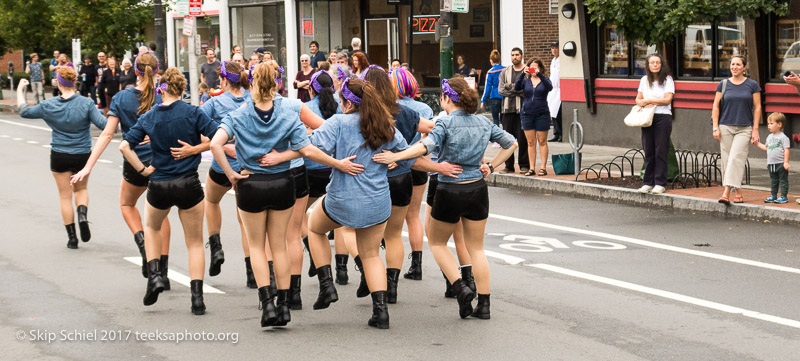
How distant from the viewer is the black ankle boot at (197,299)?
792 centimetres

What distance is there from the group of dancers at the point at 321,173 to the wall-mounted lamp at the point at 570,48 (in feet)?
42.0

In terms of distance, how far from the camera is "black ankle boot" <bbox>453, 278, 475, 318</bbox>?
7.54 metres

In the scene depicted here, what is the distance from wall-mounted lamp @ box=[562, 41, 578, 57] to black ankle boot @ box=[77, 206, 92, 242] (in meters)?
12.3

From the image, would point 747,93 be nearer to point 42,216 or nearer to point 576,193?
point 576,193

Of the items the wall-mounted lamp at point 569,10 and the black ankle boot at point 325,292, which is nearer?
the black ankle boot at point 325,292

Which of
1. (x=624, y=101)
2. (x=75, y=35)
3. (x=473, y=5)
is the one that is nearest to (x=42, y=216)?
(x=624, y=101)

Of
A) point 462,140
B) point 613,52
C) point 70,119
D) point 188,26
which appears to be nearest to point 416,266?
point 462,140

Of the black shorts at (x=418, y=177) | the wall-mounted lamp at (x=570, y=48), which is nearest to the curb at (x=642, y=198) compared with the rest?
the black shorts at (x=418, y=177)

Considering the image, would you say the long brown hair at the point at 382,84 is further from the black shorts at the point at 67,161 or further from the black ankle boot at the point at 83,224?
the black ankle boot at the point at 83,224

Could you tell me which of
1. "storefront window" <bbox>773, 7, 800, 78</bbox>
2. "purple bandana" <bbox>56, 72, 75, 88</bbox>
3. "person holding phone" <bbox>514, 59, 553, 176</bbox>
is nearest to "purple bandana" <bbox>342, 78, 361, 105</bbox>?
"purple bandana" <bbox>56, 72, 75, 88</bbox>

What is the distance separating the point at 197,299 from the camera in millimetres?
7930

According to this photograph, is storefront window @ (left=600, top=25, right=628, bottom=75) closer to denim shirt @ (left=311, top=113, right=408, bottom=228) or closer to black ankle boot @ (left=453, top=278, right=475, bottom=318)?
black ankle boot @ (left=453, top=278, right=475, bottom=318)

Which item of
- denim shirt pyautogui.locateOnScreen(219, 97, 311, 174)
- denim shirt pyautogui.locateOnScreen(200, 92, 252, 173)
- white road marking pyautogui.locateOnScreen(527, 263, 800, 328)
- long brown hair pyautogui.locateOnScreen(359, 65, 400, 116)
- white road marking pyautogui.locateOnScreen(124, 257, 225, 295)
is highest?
long brown hair pyautogui.locateOnScreen(359, 65, 400, 116)

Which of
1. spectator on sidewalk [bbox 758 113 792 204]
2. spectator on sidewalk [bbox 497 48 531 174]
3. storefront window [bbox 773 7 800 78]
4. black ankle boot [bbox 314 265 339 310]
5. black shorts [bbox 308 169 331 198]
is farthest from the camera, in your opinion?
storefront window [bbox 773 7 800 78]
